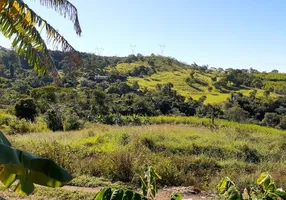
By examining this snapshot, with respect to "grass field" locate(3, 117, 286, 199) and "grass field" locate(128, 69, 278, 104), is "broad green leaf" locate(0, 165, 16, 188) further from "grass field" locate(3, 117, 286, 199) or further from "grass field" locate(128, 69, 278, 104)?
"grass field" locate(128, 69, 278, 104)

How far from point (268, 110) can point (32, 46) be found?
38238 mm

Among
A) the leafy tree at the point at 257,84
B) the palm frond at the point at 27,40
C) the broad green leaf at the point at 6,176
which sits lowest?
the broad green leaf at the point at 6,176

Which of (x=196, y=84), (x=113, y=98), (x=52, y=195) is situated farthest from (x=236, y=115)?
(x=52, y=195)

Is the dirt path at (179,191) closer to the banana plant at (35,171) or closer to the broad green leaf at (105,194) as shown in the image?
the banana plant at (35,171)

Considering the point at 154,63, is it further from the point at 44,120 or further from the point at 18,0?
the point at 18,0

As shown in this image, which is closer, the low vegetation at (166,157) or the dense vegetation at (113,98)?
the low vegetation at (166,157)

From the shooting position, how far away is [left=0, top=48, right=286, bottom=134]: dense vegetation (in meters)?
22.5

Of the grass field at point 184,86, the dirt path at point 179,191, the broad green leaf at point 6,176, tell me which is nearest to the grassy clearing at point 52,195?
the dirt path at point 179,191

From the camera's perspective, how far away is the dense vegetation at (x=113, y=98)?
2252 cm

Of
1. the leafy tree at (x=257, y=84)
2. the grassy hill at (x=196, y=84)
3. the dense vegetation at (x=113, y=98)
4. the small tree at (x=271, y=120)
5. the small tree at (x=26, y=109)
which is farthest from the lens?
the leafy tree at (x=257, y=84)

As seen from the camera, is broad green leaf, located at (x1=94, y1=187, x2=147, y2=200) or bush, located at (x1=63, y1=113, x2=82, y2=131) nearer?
broad green leaf, located at (x1=94, y1=187, x2=147, y2=200)

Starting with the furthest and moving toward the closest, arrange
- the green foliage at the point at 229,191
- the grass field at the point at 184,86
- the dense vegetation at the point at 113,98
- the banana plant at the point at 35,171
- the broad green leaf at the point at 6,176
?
the grass field at the point at 184,86 → the dense vegetation at the point at 113,98 → the broad green leaf at the point at 6,176 → the banana plant at the point at 35,171 → the green foliage at the point at 229,191

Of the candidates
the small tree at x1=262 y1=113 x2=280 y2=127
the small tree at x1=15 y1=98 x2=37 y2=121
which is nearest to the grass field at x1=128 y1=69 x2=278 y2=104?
the small tree at x1=262 y1=113 x2=280 y2=127

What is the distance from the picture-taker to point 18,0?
231 inches
